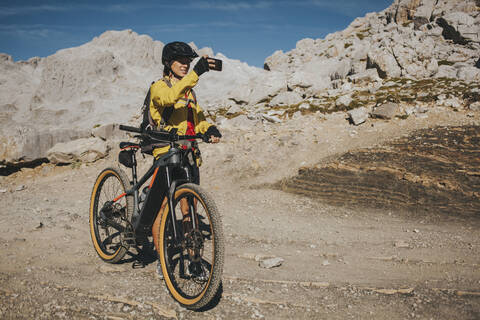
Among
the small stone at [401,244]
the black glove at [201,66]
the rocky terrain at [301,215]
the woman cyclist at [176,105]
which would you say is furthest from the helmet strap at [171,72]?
the small stone at [401,244]

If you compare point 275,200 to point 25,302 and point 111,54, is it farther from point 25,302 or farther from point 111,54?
point 111,54

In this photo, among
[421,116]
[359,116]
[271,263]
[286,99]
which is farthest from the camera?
[286,99]

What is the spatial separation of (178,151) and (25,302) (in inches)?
97.0

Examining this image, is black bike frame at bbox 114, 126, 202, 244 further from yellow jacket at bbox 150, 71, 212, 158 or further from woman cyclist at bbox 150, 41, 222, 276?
yellow jacket at bbox 150, 71, 212, 158

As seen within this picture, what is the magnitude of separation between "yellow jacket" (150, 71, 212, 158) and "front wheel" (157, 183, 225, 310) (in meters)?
0.98

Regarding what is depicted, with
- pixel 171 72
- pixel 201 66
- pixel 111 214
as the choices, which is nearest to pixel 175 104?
pixel 171 72

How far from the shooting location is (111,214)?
187 inches

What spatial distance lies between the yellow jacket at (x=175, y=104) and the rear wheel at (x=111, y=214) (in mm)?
1095

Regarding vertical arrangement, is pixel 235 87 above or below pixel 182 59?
above

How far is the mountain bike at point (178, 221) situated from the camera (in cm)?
317

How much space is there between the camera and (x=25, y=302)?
3.27m

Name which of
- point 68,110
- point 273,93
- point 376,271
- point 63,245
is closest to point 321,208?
point 376,271

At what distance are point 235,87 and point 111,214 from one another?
29.3m

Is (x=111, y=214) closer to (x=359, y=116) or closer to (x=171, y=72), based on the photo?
(x=171, y=72)
